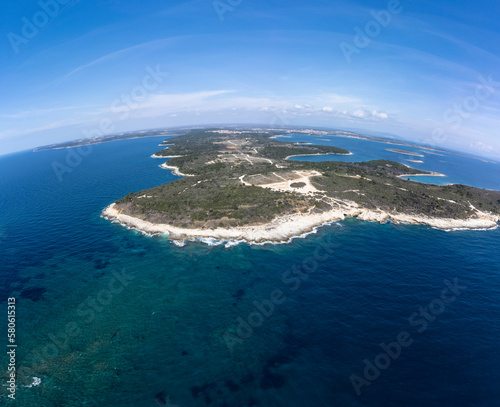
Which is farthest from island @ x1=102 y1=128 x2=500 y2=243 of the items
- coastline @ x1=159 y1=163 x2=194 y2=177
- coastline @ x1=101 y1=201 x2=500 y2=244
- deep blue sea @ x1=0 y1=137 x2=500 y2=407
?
coastline @ x1=159 y1=163 x2=194 y2=177

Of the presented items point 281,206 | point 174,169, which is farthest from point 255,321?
point 174,169

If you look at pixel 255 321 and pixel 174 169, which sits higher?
pixel 174 169

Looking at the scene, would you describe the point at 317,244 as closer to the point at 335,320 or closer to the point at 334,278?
the point at 334,278

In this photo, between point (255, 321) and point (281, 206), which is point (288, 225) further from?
point (255, 321)

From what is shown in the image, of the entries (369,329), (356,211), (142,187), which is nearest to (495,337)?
(369,329)

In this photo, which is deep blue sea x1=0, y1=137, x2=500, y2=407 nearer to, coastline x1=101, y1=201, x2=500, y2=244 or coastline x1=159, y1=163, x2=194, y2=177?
coastline x1=101, y1=201, x2=500, y2=244

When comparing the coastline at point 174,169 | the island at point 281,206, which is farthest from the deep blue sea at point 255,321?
the coastline at point 174,169
